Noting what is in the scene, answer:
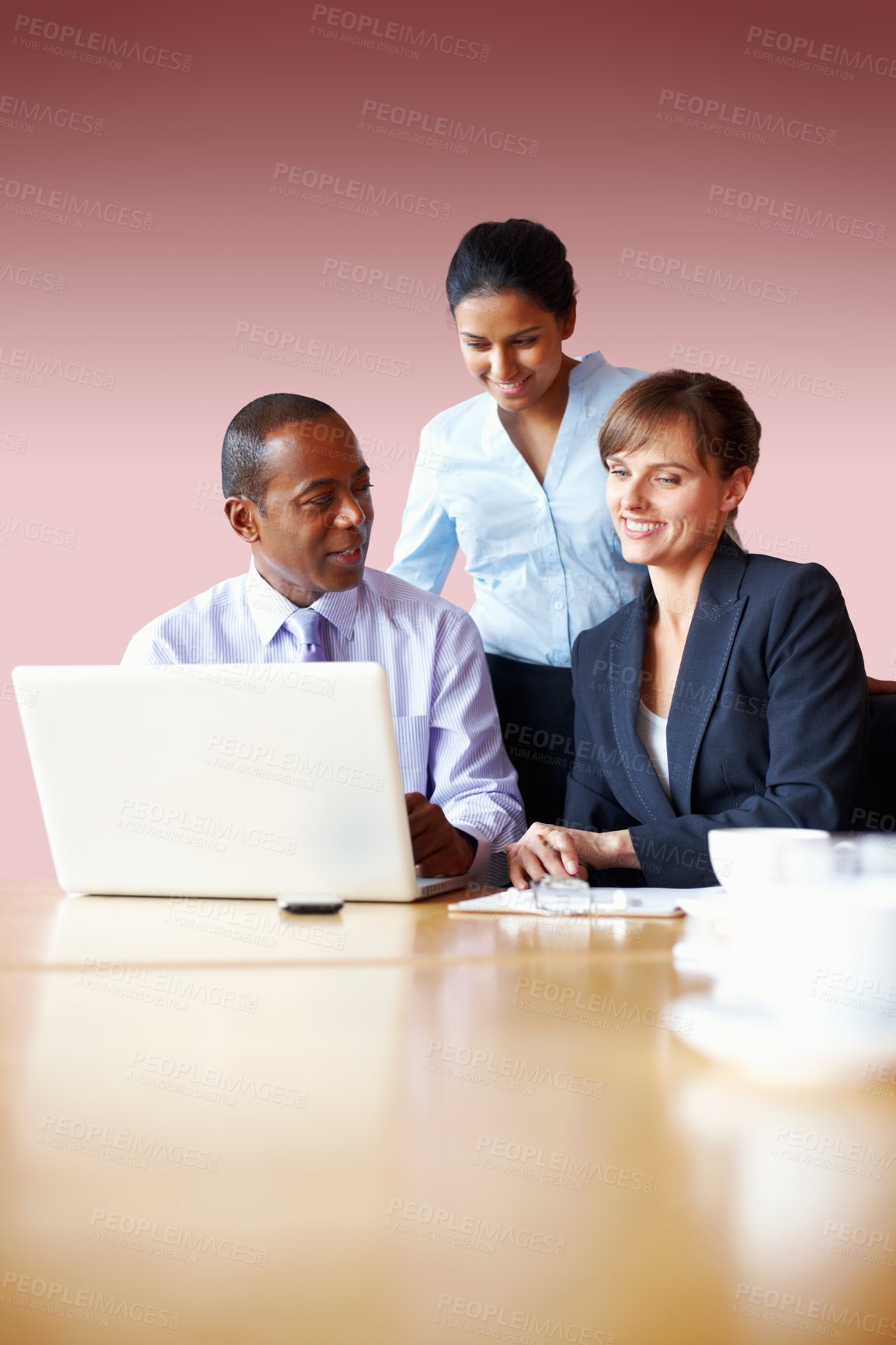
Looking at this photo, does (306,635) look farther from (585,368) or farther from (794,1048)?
(794,1048)

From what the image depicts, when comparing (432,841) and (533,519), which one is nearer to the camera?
(432,841)

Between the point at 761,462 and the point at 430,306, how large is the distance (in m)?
1.22

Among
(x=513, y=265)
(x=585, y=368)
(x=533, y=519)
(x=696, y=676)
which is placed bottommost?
(x=696, y=676)

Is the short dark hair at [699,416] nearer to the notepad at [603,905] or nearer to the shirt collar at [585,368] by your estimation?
the shirt collar at [585,368]

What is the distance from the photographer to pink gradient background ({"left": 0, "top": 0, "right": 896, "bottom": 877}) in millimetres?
3959

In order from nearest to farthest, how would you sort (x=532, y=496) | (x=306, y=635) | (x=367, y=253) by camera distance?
1. (x=306, y=635)
2. (x=532, y=496)
3. (x=367, y=253)

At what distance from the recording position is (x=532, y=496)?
101 inches

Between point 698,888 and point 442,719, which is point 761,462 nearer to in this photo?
point 442,719

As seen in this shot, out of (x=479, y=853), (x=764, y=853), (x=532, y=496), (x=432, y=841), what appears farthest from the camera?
(x=532, y=496)

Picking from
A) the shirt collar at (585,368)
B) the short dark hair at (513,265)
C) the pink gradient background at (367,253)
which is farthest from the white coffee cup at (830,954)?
the pink gradient background at (367,253)

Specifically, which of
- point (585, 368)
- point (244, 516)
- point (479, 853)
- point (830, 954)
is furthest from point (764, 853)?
point (585, 368)

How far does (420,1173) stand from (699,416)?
1.60 metres

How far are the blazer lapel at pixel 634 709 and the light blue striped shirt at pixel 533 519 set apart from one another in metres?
0.38

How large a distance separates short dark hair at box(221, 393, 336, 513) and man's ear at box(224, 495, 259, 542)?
0.01 metres
